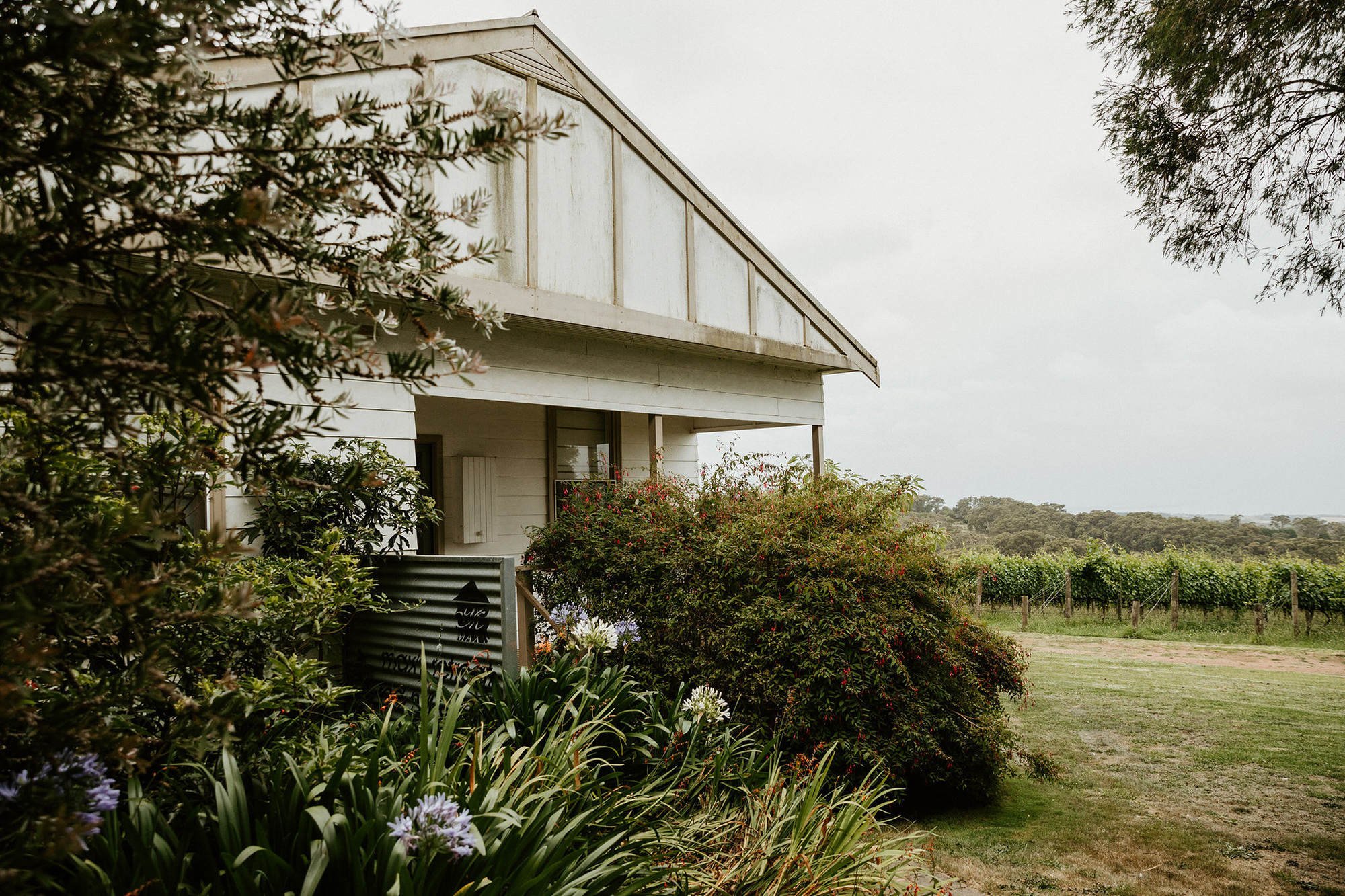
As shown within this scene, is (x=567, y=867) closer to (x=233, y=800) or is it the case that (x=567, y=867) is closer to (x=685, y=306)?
(x=233, y=800)

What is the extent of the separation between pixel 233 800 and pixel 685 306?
6853 mm

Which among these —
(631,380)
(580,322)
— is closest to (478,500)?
→ (631,380)

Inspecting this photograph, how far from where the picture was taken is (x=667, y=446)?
11.5m

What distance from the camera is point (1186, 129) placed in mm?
6219

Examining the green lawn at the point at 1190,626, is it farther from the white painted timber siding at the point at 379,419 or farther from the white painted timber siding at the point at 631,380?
the white painted timber siding at the point at 379,419

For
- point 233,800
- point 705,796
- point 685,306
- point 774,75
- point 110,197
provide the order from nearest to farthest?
1. point 110,197
2. point 233,800
3. point 705,796
4. point 685,306
5. point 774,75

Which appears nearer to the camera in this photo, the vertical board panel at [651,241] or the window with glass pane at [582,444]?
the vertical board panel at [651,241]

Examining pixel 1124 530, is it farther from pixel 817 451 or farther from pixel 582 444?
pixel 582 444

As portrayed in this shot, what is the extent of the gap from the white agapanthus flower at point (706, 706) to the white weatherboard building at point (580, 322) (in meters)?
3.07

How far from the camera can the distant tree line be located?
3538cm

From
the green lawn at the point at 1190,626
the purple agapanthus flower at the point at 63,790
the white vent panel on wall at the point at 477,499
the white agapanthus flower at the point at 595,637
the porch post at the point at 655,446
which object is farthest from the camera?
the green lawn at the point at 1190,626

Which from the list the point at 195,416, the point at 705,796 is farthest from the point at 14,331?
the point at 705,796

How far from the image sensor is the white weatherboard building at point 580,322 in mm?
6371

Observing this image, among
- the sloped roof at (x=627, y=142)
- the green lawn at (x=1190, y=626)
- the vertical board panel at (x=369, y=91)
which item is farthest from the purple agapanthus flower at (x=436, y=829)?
the green lawn at (x=1190, y=626)
